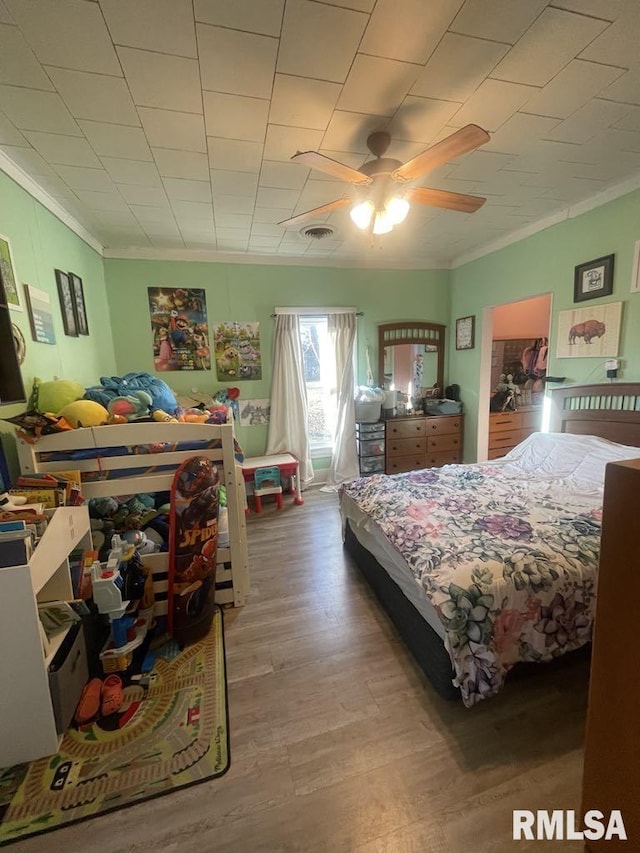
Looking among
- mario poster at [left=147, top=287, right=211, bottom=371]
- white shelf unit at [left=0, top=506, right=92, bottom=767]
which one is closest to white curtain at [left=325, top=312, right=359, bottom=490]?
mario poster at [left=147, top=287, right=211, bottom=371]

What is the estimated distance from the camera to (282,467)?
144 inches

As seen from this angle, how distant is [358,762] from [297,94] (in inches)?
106

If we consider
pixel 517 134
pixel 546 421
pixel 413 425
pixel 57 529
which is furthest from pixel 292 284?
pixel 57 529

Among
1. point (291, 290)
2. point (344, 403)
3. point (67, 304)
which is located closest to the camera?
point (67, 304)

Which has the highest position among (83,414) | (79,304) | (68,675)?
(79,304)

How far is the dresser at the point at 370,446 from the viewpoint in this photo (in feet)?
12.8

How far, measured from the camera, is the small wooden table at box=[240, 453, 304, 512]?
3.57 meters

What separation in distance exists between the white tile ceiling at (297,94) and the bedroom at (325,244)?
2 cm

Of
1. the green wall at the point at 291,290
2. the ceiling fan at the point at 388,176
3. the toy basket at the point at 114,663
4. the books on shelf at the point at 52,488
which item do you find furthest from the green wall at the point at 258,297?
the toy basket at the point at 114,663

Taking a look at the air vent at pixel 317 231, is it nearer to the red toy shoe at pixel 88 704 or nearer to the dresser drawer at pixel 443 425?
the dresser drawer at pixel 443 425

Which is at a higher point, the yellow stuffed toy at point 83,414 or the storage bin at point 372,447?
the yellow stuffed toy at point 83,414

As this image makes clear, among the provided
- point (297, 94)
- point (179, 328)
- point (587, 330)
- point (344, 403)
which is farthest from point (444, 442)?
point (297, 94)

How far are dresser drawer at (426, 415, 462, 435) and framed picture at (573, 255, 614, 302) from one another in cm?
176

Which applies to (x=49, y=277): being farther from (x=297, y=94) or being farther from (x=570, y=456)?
(x=570, y=456)
